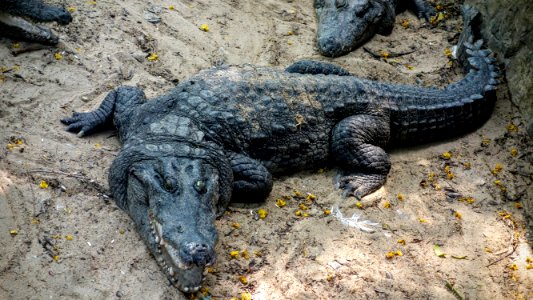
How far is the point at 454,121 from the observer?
537 cm

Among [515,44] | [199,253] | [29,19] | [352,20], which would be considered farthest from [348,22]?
[199,253]

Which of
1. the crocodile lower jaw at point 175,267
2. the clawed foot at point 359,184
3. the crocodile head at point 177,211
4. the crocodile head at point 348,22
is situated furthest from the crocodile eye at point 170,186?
the crocodile head at point 348,22

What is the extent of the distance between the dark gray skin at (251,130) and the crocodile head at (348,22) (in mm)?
908

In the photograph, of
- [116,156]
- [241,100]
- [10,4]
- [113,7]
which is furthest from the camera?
[113,7]

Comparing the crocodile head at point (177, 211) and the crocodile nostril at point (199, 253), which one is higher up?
the crocodile nostril at point (199, 253)

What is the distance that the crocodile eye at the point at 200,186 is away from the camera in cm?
407

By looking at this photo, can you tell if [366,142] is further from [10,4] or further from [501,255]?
[10,4]

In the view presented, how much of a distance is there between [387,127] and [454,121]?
711 mm

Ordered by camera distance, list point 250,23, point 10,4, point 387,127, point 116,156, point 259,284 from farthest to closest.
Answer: point 250,23 → point 10,4 → point 387,127 → point 116,156 → point 259,284

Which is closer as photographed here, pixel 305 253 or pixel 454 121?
pixel 305 253

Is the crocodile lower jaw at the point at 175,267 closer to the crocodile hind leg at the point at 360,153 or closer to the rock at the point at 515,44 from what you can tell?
the crocodile hind leg at the point at 360,153

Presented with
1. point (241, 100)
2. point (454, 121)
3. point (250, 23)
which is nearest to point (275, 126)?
point (241, 100)

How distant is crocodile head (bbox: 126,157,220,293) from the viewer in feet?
11.8

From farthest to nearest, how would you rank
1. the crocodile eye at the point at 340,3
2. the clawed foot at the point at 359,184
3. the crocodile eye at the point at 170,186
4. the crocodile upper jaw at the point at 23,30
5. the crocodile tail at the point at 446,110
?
the crocodile eye at the point at 340,3, the crocodile upper jaw at the point at 23,30, the crocodile tail at the point at 446,110, the clawed foot at the point at 359,184, the crocodile eye at the point at 170,186
